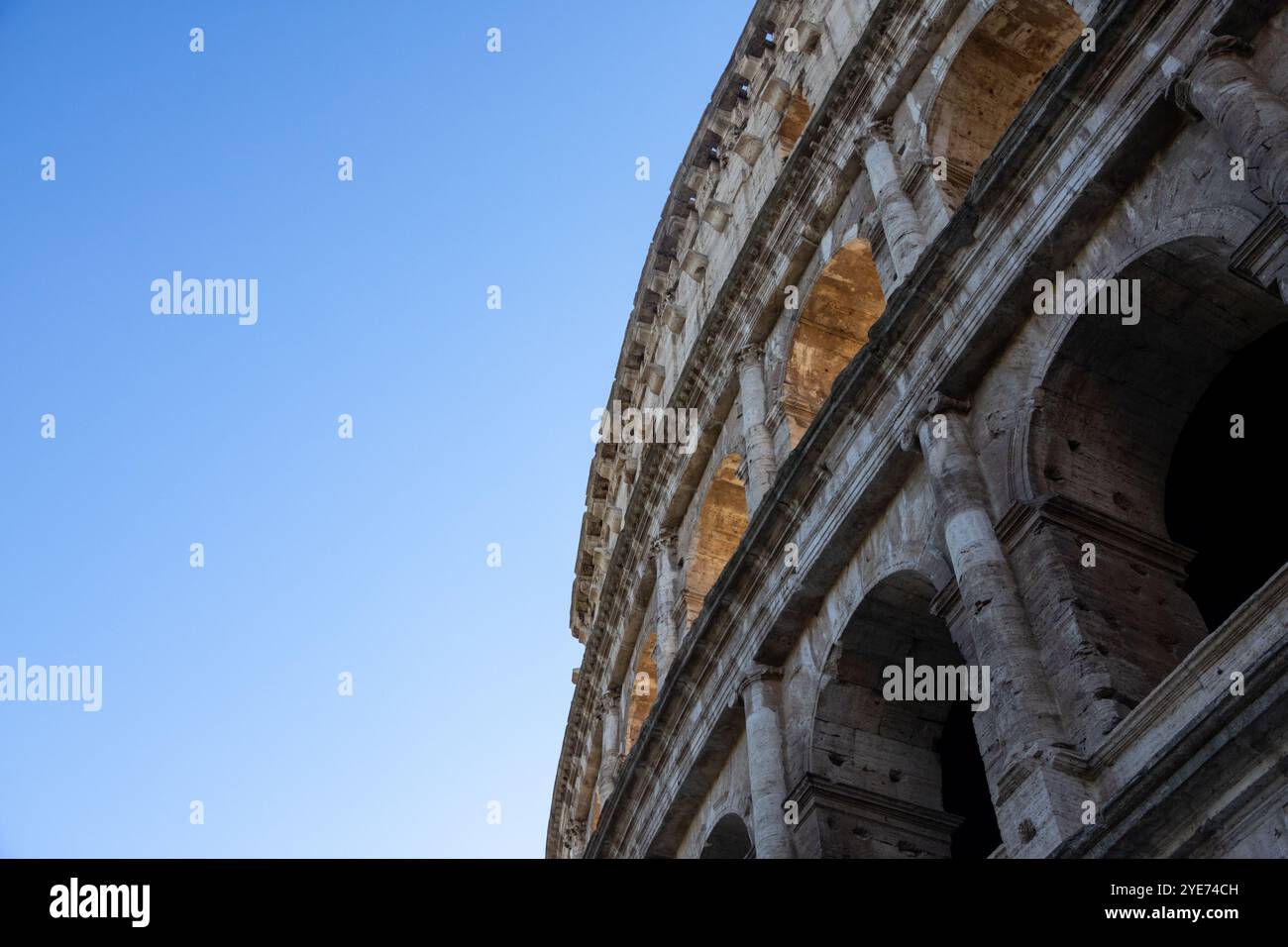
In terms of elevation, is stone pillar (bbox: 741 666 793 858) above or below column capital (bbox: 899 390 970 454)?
below

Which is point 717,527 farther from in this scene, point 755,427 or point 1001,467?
point 1001,467

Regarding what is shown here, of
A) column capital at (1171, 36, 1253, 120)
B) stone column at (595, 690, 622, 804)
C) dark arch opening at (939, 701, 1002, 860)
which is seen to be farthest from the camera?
stone column at (595, 690, 622, 804)

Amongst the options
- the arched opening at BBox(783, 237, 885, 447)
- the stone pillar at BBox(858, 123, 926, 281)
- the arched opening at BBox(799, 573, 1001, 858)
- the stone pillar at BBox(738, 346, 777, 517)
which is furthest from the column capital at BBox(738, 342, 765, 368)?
the arched opening at BBox(799, 573, 1001, 858)

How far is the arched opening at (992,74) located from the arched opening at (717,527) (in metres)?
5.49

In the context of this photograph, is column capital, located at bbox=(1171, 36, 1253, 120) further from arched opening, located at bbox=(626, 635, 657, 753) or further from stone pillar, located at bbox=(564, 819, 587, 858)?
stone pillar, located at bbox=(564, 819, 587, 858)

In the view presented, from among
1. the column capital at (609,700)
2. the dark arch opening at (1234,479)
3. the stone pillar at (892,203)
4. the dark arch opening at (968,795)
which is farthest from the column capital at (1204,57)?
the column capital at (609,700)

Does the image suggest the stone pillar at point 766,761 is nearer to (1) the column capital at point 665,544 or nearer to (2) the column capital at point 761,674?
(2) the column capital at point 761,674

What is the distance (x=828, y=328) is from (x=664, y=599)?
14.3ft

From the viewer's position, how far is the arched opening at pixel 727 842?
1349 cm

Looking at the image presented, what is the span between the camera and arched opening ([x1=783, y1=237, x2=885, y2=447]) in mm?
15367

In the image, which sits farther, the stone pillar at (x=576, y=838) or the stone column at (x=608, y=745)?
the stone pillar at (x=576, y=838)

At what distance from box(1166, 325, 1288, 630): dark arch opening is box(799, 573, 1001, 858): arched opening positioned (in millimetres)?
2317

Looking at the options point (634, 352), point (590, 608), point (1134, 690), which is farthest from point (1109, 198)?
point (590, 608)
